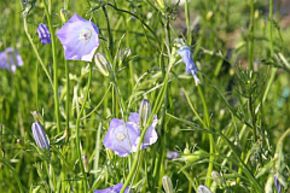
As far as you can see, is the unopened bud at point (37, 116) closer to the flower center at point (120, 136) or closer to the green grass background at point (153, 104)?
the green grass background at point (153, 104)

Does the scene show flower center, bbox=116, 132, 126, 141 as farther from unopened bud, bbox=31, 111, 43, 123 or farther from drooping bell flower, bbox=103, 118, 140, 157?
unopened bud, bbox=31, 111, 43, 123

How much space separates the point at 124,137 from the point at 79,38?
264 millimetres

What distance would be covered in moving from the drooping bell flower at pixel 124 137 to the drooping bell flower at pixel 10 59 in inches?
44.4

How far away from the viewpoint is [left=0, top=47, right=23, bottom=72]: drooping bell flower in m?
2.59

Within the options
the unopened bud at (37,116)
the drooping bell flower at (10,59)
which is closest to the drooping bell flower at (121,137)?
the unopened bud at (37,116)

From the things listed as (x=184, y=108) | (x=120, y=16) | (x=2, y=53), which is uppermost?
(x=120, y=16)

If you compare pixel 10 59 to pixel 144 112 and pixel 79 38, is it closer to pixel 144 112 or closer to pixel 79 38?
pixel 79 38

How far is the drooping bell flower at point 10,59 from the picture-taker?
259 cm

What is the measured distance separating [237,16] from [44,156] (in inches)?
141

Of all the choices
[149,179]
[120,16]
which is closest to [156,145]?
[149,179]

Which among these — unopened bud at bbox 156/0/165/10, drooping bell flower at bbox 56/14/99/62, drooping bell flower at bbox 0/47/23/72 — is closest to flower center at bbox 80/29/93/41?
drooping bell flower at bbox 56/14/99/62

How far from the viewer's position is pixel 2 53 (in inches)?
111

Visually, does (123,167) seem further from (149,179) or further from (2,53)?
(2,53)

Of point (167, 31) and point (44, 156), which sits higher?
point (167, 31)
